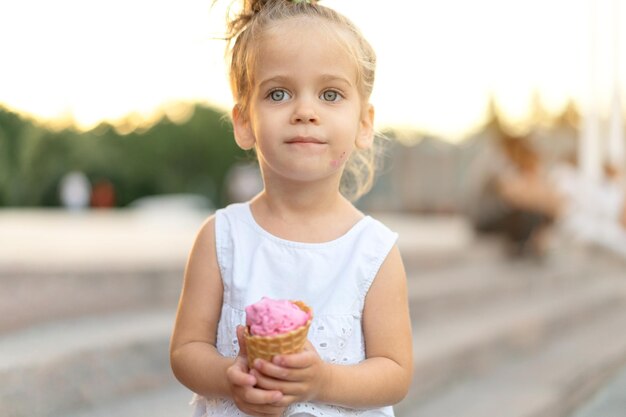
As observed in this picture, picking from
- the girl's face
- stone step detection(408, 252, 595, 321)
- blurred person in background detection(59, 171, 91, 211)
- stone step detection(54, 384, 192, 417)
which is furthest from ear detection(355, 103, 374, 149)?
blurred person in background detection(59, 171, 91, 211)

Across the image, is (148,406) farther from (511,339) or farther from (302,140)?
(511,339)

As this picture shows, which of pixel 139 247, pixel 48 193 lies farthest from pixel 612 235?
pixel 48 193

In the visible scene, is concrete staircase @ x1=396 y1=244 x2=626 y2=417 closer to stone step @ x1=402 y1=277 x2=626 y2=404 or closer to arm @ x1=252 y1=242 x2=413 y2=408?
stone step @ x1=402 y1=277 x2=626 y2=404

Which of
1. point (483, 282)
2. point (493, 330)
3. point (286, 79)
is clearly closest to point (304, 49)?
point (286, 79)

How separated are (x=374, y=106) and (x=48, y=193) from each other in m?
19.1

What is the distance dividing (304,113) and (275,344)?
435 millimetres

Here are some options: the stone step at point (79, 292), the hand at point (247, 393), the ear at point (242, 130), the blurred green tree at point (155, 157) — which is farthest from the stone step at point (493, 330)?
the blurred green tree at point (155, 157)

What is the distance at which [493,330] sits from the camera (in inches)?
185

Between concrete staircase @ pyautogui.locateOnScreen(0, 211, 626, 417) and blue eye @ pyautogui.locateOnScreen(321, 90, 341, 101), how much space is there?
4.72 feet

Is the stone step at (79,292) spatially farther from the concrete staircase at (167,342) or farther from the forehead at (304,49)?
the forehead at (304,49)

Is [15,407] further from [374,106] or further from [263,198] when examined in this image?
[374,106]

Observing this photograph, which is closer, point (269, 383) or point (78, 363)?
point (269, 383)

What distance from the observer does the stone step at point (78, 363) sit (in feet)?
8.48

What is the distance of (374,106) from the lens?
70.7 inches
